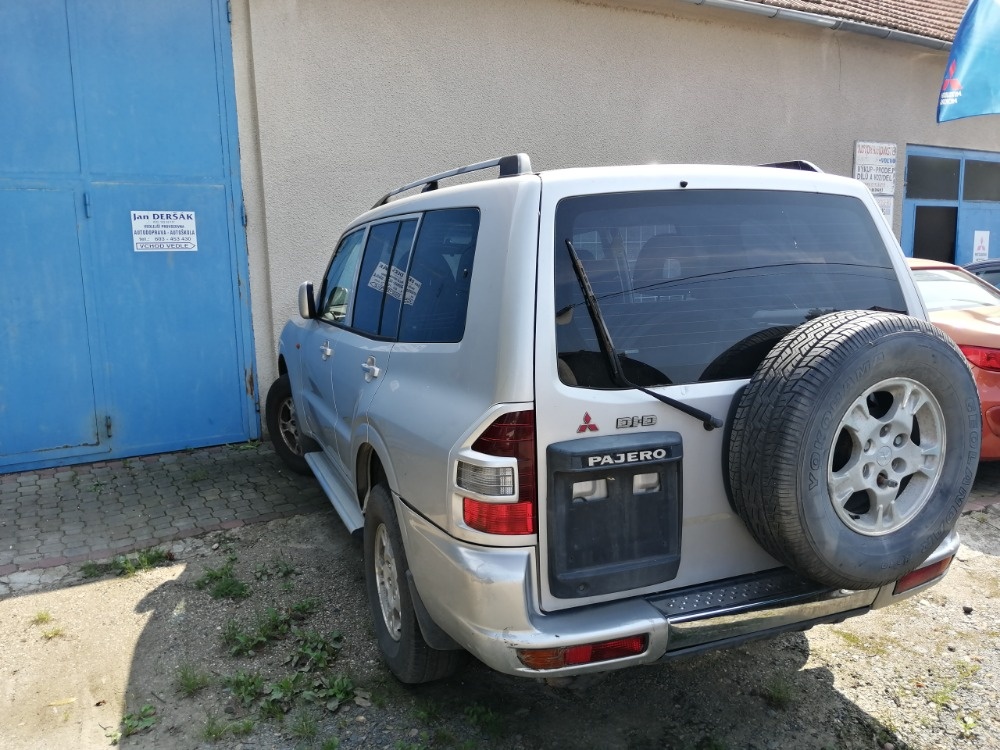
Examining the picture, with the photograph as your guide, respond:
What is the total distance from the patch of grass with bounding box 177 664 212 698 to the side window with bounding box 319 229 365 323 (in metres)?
1.82

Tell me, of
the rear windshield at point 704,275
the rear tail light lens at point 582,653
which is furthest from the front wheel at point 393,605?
the rear windshield at point 704,275

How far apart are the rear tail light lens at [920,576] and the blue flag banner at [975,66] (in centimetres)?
815

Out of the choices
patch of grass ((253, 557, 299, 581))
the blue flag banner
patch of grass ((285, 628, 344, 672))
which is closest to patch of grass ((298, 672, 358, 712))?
patch of grass ((285, 628, 344, 672))

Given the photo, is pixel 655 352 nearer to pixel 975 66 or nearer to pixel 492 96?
pixel 492 96

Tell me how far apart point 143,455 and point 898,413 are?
5.75 metres

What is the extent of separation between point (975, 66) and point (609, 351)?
8.99m

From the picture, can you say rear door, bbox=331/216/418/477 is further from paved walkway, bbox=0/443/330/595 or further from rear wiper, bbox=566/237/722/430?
paved walkway, bbox=0/443/330/595

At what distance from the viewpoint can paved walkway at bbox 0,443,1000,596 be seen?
4.54 meters

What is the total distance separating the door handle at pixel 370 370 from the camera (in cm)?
319

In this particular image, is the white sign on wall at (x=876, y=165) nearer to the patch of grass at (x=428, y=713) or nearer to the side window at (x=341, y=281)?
the side window at (x=341, y=281)

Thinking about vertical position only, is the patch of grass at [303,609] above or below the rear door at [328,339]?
below

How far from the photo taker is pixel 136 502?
5.27 metres

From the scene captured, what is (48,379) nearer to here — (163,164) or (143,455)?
(143,455)

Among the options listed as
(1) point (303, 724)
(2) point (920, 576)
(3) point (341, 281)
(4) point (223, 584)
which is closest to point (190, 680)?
(1) point (303, 724)
